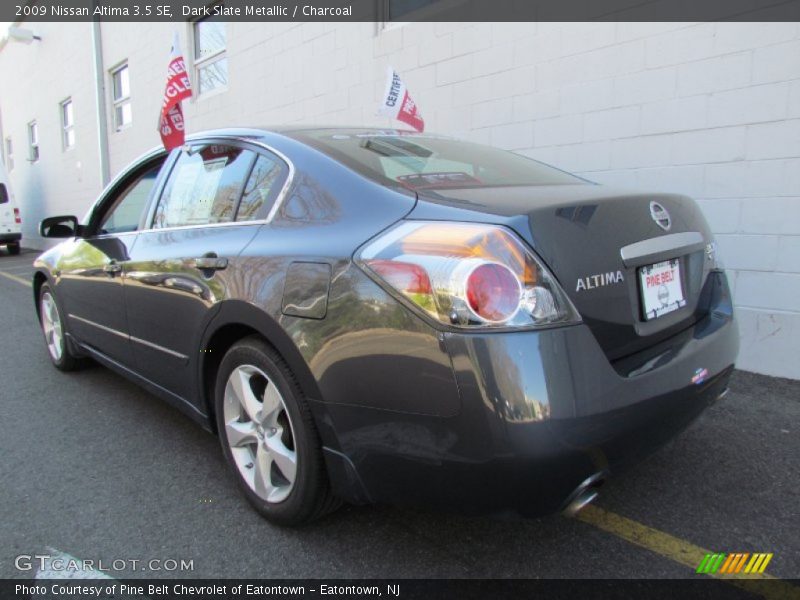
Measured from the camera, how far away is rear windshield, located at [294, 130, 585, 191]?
→ 208 centimetres

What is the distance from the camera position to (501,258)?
160 centimetres

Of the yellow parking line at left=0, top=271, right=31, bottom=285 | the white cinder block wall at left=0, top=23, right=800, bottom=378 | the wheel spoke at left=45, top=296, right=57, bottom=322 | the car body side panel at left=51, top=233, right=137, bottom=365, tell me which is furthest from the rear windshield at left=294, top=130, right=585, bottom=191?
the yellow parking line at left=0, top=271, right=31, bottom=285

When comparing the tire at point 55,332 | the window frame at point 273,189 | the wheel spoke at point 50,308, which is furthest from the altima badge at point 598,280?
the wheel spoke at point 50,308

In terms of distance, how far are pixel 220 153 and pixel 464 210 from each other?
150 cm

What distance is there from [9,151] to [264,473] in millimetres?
25554

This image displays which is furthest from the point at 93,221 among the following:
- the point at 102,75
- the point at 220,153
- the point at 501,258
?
the point at 102,75

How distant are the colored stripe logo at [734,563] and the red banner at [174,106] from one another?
9.99 feet

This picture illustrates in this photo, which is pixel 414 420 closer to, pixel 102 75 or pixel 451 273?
pixel 451 273

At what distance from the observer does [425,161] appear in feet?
7.69

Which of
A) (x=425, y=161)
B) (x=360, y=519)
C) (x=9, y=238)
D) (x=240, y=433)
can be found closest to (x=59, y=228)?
(x=240, y=433)

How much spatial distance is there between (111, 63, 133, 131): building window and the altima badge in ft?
42.2

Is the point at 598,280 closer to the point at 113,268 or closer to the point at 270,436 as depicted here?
the point at 270,436

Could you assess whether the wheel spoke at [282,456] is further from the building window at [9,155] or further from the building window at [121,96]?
the building window at [9,155]

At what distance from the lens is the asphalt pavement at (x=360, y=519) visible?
2.03 metres
